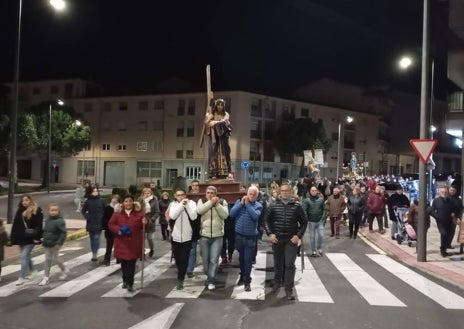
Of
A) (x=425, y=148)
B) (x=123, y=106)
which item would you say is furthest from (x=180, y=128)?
(x=425, y=148)

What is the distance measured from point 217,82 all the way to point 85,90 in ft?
57.3

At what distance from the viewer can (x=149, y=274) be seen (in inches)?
401

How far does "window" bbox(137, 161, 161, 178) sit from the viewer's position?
60.0 metres

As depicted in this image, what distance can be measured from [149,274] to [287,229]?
3.32 metres

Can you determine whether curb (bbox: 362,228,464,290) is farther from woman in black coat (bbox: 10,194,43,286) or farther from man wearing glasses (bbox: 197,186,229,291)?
woman in black coat (bbox: 10,194,43,286)

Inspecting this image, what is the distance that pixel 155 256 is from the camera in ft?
41.2

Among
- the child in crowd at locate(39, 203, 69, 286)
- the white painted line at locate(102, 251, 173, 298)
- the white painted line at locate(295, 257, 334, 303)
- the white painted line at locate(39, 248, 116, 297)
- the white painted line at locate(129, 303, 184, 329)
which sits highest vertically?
the child in crowd at locate(39, 203, 69, 286)

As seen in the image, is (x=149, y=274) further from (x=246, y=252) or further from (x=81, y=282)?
(x=246, y=252)

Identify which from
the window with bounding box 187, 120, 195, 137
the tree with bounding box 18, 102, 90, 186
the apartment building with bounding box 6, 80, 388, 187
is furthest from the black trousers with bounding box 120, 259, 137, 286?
the window with bounding box 187, 120, 195, 137

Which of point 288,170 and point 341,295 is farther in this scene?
point 288,170

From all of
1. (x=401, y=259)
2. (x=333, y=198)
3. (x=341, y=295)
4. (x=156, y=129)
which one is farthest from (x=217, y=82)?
(x=341, y=295)

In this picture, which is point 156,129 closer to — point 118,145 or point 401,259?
point 118,145

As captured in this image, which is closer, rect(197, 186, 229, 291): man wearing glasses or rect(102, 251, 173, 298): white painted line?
rect(102, 251, 173, 298): white painted line

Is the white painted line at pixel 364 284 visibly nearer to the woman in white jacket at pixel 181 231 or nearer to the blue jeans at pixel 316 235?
the blue jeans at pixel 316 235
